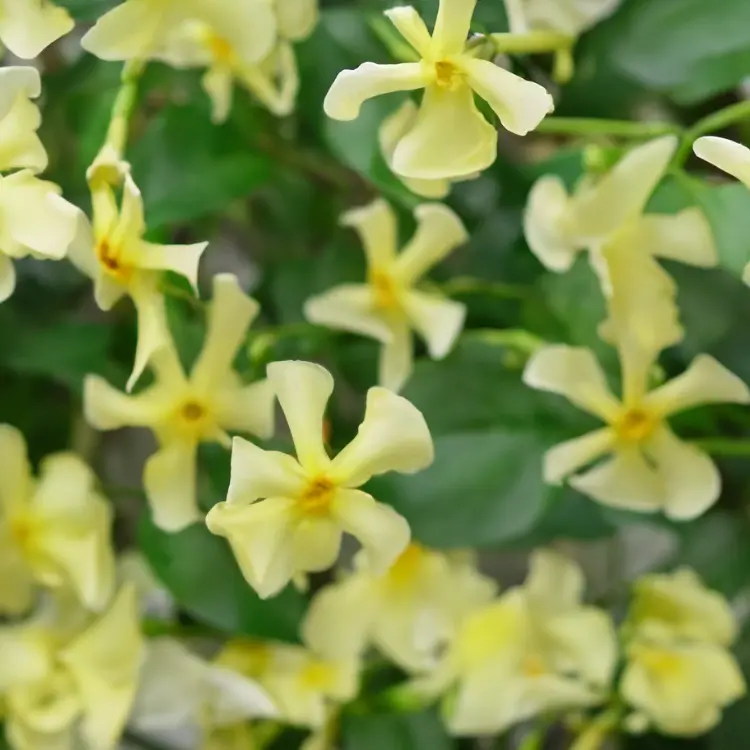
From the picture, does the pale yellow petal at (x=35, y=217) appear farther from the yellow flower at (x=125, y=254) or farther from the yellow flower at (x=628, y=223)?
the yellow flower at (x=628, y=223)

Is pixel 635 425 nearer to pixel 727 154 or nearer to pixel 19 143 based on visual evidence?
pixel 727 154

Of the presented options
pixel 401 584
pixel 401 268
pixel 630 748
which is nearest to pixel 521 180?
pixel 401 268

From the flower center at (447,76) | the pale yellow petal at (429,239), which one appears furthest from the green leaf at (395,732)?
the flower center at (447,76)

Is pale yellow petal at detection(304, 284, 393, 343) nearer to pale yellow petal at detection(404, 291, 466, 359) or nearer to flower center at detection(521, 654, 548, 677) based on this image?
pale yellow petal at detection(404, 291, 466, 359)

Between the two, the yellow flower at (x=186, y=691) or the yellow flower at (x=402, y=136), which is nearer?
the yellow flower at (x=402, y=136)

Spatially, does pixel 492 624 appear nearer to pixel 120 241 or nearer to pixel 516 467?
pixel 516 467

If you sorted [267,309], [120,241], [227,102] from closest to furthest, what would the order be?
[120,241]
[227,102]
[267,309]

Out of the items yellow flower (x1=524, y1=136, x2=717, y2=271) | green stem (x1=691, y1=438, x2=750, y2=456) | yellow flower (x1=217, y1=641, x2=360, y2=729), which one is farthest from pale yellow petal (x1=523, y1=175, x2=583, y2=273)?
yellow flower (x1=217, y1=641, x2=360, y2=729)
